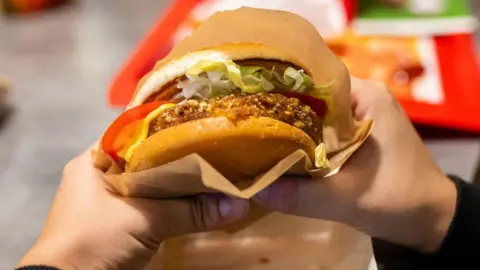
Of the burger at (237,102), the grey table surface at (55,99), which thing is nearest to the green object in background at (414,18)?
A: the grey table surface at (55,99)

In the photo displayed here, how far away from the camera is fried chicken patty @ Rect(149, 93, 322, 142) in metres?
0.58

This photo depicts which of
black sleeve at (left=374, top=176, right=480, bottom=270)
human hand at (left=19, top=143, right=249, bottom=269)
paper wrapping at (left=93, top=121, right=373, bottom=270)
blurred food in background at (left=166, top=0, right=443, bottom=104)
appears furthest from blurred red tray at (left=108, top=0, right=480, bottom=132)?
human hand at (left=19, top=143, right=249, bottom=269)

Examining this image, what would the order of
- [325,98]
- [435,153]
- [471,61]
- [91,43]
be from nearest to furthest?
1. [325,98]
2. [435,153]
3. [471,61]
4. [91,43]

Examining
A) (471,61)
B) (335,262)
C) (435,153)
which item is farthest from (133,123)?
(471,61)

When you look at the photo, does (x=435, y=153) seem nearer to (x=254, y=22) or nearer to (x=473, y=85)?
(x=473, y=85)

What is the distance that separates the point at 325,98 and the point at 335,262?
19 centimetres

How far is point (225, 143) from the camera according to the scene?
0.57 m

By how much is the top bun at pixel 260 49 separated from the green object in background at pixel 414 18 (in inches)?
25.3

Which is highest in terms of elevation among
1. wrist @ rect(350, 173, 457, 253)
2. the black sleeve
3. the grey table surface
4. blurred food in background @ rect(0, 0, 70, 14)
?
blurred food in background @ rect(0, 0, 70, 14)

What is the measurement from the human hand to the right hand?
6 centimetres

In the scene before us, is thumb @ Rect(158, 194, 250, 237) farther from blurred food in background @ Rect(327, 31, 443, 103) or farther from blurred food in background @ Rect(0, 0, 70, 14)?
blurred food in background @ Rect(0, 0, 70, 14)

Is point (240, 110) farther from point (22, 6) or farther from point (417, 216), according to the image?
point (22, 6)

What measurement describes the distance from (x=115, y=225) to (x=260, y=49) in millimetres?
222

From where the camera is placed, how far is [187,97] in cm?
63
